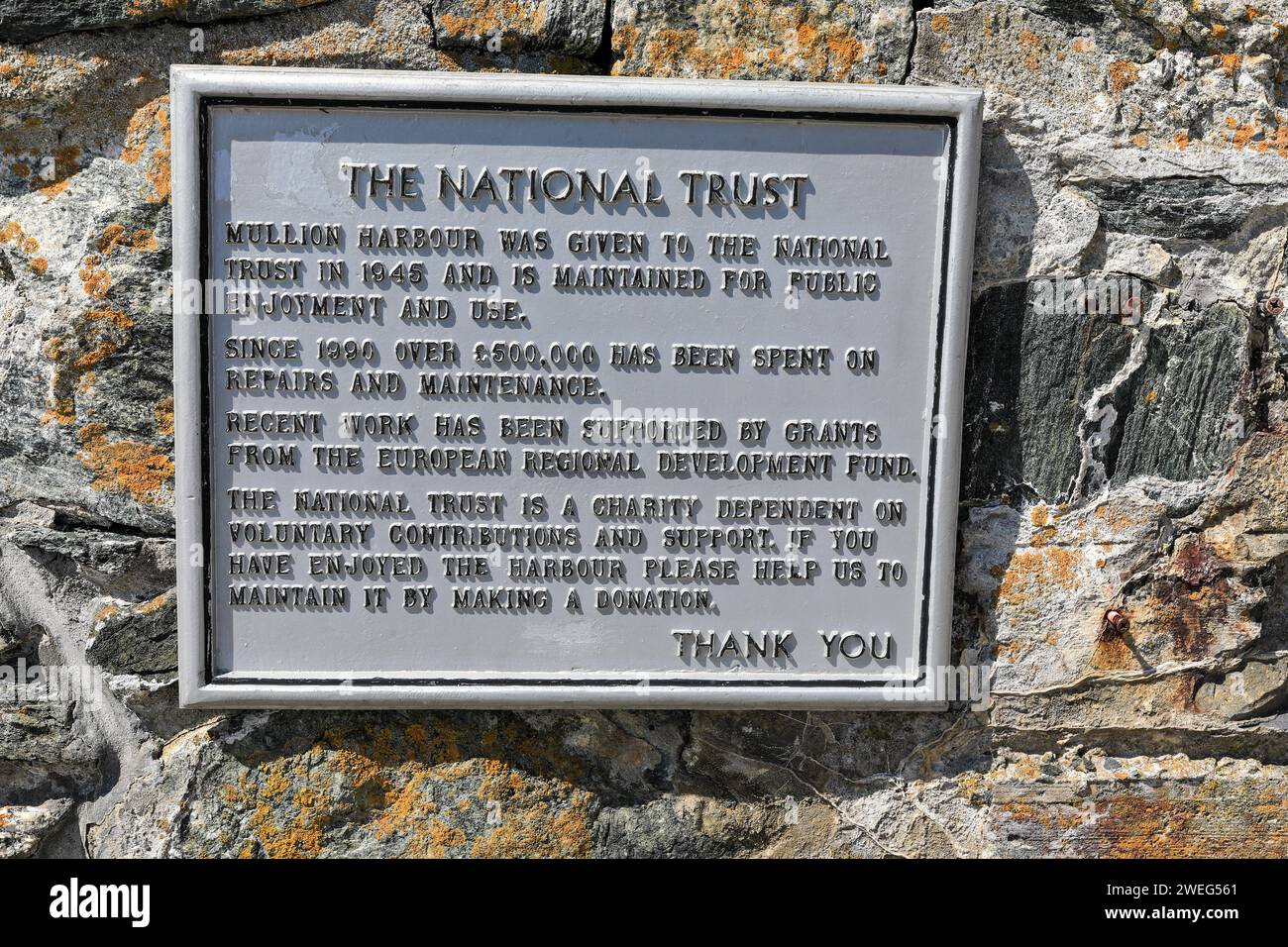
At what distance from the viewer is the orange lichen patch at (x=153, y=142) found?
184 centimetres

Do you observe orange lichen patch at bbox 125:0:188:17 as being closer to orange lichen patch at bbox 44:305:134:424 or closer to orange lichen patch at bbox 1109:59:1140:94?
orange lichen patch at bbox 44:305:134:424

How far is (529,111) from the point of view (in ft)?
5.84

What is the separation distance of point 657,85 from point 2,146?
4.14 ft

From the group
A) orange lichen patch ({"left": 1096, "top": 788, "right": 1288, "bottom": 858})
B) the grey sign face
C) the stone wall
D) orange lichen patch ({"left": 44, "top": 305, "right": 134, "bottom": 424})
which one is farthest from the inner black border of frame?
orange lichen patch ({"left": 1096, "top": 788, "right": 1288, "bottom": 858})

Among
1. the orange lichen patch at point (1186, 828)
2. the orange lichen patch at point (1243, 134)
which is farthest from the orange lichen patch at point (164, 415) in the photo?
the orange lichen patch at point (1243, 134)

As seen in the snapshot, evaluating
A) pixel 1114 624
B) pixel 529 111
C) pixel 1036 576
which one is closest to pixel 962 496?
pixel 1036 576

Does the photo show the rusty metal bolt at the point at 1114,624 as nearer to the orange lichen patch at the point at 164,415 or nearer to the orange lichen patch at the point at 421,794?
the orange lichen patch at the point at 421,794

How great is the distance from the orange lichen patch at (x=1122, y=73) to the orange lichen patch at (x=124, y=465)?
78.2 inches

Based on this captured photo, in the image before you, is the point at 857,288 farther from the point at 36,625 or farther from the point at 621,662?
the point at 36,625

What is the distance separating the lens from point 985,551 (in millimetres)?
1954

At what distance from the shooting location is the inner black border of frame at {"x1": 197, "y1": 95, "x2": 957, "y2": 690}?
1.77 m

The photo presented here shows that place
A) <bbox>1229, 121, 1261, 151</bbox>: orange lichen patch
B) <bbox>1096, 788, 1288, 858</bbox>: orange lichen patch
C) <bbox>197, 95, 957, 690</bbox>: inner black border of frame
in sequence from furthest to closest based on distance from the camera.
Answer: <bbox>1096, 788, 1288, 858</bbox>: orange lichen patch < <bbox>1229, 121, 1261, 151</bbox>: orange lichen patch < <bbox>197, 95, 957, 690</bbox>: inner black border of frame

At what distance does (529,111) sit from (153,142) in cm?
73

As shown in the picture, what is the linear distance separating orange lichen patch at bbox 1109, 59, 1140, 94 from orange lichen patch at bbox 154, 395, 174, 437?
1.94 meters
